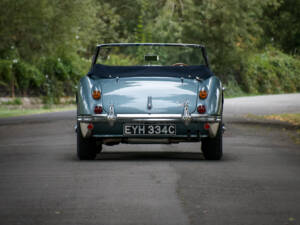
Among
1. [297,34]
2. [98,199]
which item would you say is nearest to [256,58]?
[297,34]

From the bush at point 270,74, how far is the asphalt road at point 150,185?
122 feet

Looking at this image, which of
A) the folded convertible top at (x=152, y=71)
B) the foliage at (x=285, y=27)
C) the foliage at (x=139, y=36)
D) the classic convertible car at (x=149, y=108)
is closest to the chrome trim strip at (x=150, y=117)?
the classic convertible car at (x=149, y=108)

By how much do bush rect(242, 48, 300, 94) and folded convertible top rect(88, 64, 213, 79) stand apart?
131 ft

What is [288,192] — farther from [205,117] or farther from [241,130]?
[241,130]

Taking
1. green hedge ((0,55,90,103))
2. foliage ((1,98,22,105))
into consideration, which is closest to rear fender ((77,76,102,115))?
foliage ((1,98,22,105))

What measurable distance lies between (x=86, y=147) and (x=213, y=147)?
1.78 m

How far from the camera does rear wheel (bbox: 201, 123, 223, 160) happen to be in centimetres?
1185

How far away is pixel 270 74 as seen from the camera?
5306cm

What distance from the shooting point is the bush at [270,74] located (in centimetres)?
5253

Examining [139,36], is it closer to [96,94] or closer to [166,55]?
[166,55]

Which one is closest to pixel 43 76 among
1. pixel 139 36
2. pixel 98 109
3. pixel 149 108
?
pixel 139 36

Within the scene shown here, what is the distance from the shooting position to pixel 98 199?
27.1 ft

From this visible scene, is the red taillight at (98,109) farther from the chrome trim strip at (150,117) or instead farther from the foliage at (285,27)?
the foliage at (285,27)

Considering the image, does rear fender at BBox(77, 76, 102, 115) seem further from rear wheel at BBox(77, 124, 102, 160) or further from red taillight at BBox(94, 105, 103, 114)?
rear wheel at BBox(77, 124, 102, 160)
